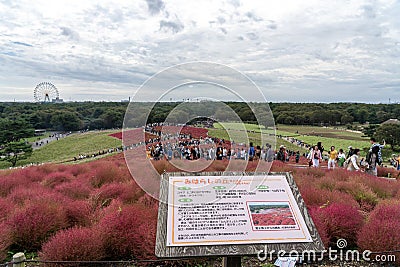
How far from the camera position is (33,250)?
15.2 ft

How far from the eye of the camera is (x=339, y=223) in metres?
4.83

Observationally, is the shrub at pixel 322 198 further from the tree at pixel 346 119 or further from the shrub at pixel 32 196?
the tree at pixel 346 119

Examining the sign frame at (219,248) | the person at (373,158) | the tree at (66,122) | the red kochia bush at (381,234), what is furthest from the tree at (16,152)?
the red kochia bush at (381,234)

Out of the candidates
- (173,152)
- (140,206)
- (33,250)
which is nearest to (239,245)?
(140,206)

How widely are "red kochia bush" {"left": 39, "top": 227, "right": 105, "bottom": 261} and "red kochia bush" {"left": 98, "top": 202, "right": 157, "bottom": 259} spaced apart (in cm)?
25

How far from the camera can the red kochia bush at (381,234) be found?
4133 millimetres

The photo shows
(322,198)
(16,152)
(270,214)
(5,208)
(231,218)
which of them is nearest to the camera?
(231,218)

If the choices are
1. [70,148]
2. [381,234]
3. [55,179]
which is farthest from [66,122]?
[381,234]

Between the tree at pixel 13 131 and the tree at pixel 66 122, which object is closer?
the tree at pixel 13 131

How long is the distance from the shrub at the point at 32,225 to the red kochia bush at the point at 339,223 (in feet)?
13.7

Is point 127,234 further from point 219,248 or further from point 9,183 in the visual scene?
point 9,183

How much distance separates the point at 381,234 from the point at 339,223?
0.68m

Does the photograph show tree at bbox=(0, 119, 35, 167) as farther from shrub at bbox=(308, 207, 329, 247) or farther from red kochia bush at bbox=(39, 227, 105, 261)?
shrub at bbox=(308, 207, 329, 247)

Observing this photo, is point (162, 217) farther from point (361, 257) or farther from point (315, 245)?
point (361, 257)
